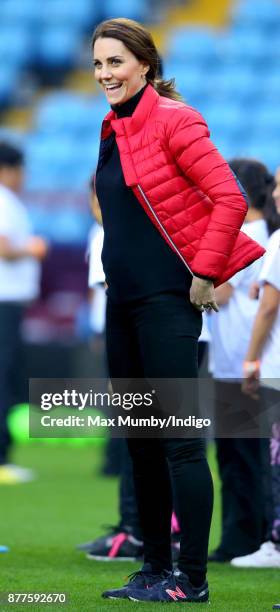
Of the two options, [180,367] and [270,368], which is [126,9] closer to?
[270,368]

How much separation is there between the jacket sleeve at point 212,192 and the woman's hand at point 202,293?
0.03 meters

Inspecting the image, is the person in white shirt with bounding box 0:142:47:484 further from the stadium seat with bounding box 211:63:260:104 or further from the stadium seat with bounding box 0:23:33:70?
the stadium seat with bounding box 0:23:33:70

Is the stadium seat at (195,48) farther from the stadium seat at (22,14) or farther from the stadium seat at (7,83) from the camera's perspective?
the stadium seat at (7,83)

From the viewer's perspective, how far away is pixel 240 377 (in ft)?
15.7

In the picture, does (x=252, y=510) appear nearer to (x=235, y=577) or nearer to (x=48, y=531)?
(x=235, y=577)

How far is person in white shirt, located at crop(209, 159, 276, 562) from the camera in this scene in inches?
188

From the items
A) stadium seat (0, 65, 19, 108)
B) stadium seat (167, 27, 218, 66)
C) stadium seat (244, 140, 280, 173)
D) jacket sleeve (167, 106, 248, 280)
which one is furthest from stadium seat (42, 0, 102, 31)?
jacket sleeve (167, 106, 248, 280)

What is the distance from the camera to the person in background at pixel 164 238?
11.1 feet

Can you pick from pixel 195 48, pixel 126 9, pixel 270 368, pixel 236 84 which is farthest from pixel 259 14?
pixel 270 368

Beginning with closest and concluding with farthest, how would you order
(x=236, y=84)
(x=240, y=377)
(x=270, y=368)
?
(x=270, y=368)
(x=240, y=377)
(x=236, y=84)

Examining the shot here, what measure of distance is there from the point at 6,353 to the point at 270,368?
3493 mm

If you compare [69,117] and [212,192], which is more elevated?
[69,117]

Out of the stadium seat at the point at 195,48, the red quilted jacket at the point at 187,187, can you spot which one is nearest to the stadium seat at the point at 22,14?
the stadium seat at the point at 195,48

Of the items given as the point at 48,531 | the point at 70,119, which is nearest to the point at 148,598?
the point at 48,531
